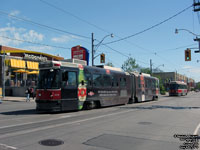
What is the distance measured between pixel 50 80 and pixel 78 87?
77.0 inches

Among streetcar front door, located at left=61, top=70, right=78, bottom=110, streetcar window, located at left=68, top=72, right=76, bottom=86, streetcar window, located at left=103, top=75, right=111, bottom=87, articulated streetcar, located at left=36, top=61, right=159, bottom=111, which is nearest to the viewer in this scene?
articulated streetcar, located at left=36, top=61, right=159, bottom=111

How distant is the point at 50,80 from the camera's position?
1255cm

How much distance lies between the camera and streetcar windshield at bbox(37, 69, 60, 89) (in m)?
12.5

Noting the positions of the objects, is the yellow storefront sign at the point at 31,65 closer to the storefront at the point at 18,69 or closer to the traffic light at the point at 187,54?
the storefront at the point at 18,69

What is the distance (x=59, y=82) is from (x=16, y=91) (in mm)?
25734

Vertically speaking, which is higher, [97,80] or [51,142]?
[97,80]

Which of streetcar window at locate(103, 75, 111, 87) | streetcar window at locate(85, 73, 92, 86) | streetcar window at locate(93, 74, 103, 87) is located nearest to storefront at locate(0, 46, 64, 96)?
streetcar window at locate(103, 75, 111, 87)

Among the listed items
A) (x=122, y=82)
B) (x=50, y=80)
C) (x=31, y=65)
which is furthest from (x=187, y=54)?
(x=31, y=65)

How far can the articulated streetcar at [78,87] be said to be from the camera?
487 inches

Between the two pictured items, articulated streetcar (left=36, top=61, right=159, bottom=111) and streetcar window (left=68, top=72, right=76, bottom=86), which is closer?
articulated streetcar (left=36, top=61, right=159, bottom=111)

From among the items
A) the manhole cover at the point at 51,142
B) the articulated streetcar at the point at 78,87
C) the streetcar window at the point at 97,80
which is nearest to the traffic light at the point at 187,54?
the articulated streetcar at the point at 78,87

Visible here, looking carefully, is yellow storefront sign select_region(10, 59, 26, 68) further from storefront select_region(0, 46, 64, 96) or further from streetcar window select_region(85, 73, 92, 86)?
streetcar window select_region(85, 73, 92, 86)

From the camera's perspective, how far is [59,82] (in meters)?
12.5

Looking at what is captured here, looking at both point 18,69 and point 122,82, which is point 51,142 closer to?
point 122,82
